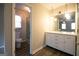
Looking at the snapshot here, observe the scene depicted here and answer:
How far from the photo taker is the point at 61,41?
1.96 metres

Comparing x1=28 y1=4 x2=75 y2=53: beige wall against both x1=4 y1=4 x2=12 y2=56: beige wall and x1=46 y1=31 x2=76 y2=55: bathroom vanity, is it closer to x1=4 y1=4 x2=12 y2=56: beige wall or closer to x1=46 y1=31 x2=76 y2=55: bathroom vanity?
x1=46 y1=31 x2=76 y2=55: bathroom vanity

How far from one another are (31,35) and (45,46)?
40 centimetres

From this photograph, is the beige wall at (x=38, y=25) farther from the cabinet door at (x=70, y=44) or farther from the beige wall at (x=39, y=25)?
Answer: the cabinet door at (x=70, y=44)

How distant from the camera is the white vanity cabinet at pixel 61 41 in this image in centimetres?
190

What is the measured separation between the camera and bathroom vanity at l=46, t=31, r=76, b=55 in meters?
1.90

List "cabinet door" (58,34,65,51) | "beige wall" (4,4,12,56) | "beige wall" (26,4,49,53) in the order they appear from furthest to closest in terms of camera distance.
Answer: "cabinet door" (58,34,65,51) < "beige wall" (26,4,49,53) < "beige wall" (4,4,12,56)

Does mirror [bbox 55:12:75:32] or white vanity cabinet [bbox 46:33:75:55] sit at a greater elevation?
mirror [bbox 55:12:75:32]

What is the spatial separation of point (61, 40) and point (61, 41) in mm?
21

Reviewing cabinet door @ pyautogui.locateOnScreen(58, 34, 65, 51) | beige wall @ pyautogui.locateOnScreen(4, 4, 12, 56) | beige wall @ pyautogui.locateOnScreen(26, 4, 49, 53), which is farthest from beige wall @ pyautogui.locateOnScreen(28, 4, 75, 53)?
beige wall @ pyautogui.locateOnScreen(4, 4, 12, 56)

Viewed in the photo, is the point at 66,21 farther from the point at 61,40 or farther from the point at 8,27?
the point at 8,27

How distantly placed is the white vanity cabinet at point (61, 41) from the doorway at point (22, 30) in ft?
1.50

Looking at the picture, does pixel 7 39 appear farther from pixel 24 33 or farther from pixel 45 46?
pixel 45 46

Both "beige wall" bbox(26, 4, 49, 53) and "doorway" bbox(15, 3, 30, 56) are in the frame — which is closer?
"doorway" bbox(15, 3, 30, 56)

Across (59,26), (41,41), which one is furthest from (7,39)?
(59,26)
